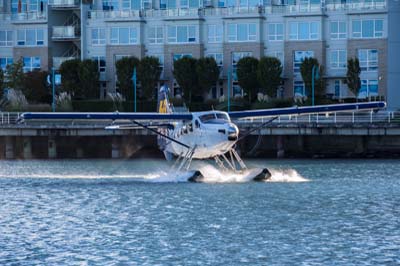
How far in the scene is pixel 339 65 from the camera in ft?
305

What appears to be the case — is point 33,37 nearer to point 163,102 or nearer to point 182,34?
point 182,34

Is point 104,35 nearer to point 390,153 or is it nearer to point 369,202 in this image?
point 390,153

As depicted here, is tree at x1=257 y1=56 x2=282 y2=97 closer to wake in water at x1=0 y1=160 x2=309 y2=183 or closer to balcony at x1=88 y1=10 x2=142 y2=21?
balcony at x1=88 y1=10 x2=142 y2=21

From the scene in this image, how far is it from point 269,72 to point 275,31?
5504mm

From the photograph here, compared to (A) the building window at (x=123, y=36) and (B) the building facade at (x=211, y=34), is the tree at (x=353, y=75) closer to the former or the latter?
(B) the building facade at (x=211, y=34)

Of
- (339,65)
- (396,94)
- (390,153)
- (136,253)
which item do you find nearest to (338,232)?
(136,253)

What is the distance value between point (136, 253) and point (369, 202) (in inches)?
538

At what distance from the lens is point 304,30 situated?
308 feet

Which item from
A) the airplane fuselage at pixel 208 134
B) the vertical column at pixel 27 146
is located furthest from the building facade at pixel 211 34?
the airplane fuselage at pixel 208 134

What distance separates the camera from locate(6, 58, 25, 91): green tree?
96500 millimetres

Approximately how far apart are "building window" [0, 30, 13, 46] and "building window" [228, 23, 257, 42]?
1858 cm

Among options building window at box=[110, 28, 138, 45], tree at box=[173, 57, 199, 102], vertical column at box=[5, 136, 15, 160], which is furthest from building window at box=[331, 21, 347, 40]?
vertical column at box=[5, 136, 15, 160]

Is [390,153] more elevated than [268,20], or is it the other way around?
[268,20]

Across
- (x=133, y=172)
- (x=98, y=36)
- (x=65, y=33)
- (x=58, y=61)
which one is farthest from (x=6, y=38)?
(x=133, y=172)
